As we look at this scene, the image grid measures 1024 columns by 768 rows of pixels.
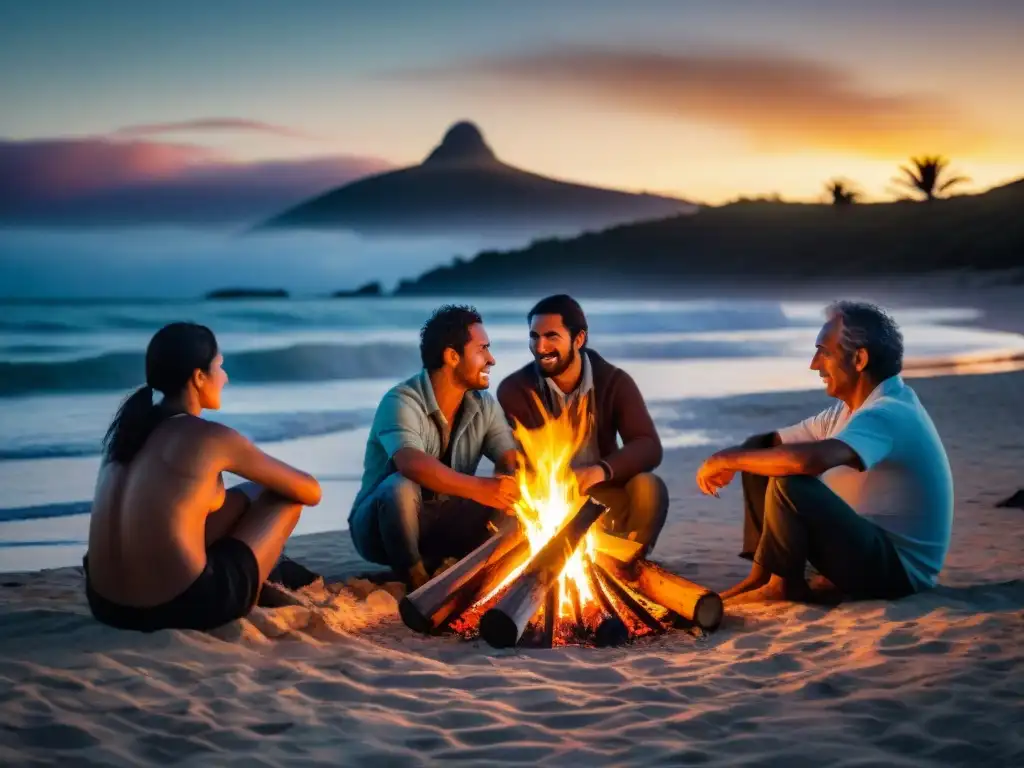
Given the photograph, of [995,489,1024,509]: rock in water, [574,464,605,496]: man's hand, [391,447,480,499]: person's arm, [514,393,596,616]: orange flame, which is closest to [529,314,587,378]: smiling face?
[514,393,596,616]: orange flame

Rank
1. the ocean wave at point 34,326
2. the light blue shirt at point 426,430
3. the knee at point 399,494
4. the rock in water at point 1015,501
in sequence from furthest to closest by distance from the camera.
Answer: the ocean wave at point 34,326
the rock in water at point 1015,501
the light blue shirt at point 426,430
the knee at point 399,494

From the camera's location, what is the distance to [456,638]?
491 cm

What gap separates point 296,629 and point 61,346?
2676cm

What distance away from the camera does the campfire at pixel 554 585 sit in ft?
15.6

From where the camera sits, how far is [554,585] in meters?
4.86

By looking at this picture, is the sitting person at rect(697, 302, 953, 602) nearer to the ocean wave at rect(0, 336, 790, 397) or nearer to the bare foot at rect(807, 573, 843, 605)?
the bare foot at rect(807, 573, 843, 605)

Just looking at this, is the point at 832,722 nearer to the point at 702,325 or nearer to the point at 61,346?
the point at 61,346

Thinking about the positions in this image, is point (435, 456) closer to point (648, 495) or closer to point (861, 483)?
point (648, 495)

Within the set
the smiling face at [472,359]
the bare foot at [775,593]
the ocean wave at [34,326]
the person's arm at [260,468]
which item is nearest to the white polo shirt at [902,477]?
the bare foot at [775,593]

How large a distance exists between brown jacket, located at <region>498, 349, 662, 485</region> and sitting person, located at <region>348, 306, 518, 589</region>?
0.91 feet

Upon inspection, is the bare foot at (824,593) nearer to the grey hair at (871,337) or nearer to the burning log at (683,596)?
the burning log at (683,596)

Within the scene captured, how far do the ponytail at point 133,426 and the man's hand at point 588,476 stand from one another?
2073 mm

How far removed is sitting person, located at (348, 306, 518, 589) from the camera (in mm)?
5434

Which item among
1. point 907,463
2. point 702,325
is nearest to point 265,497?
point 907,463
